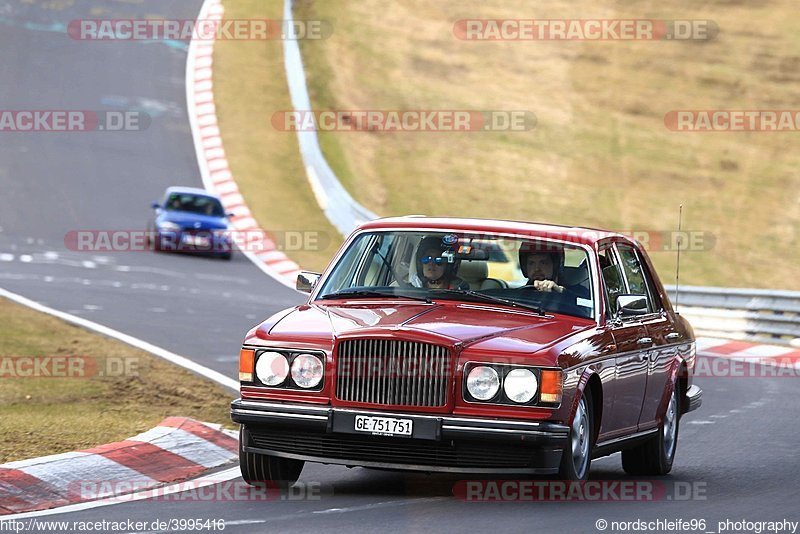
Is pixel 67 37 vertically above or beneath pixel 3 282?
above

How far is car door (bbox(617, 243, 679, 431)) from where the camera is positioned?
1064 cm

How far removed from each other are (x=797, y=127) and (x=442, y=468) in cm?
3263

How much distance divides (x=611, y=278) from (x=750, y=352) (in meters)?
11.3

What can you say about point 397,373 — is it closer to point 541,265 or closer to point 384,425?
point 384,425

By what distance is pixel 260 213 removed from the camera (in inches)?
1264

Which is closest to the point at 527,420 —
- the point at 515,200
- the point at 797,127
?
the point at 515,200

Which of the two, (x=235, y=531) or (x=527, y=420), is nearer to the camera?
(x=235, y=531)

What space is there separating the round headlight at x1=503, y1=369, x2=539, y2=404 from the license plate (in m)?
0.58

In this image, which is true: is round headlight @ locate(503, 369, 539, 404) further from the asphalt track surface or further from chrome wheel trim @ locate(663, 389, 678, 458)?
chrome wheel trim @ locate(663, 389, 678, 458)

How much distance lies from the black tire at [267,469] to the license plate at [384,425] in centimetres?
85

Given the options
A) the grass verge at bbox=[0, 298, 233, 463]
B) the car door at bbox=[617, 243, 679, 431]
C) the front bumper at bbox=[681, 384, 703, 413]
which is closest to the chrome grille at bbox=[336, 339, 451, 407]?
the car door at bbox=[617, 243, 679, 431]

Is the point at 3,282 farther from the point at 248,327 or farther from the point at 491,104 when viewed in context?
the point at 491,104

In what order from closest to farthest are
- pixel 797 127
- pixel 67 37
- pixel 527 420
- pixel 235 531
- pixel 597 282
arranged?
pixel 235 531 → pixel 527 420 → pixel 597 282 → pixel 797 127 → pixel 67 37

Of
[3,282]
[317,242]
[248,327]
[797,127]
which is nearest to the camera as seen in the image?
[248,327]
